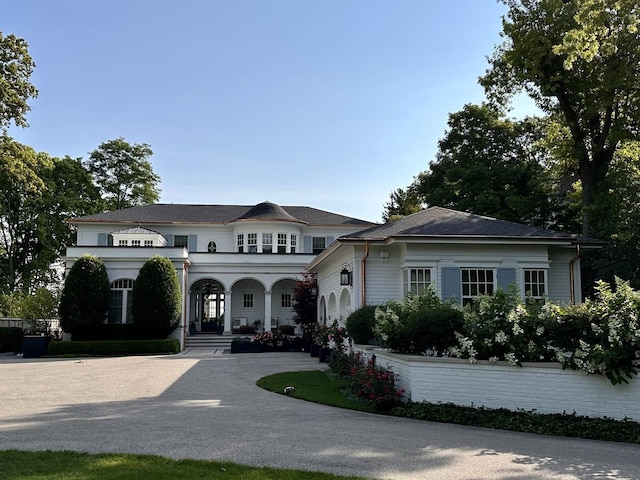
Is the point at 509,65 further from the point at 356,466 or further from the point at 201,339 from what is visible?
the point at 356,466

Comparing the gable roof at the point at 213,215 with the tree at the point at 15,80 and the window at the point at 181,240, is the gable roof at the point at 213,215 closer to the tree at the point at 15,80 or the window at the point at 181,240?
the window at the point at 181,240

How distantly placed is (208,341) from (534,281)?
55.0 ft

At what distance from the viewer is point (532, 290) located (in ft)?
52.2

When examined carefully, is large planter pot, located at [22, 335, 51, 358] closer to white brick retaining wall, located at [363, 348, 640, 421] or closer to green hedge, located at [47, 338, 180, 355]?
green hedge, located at [47, 338, 180, 355]

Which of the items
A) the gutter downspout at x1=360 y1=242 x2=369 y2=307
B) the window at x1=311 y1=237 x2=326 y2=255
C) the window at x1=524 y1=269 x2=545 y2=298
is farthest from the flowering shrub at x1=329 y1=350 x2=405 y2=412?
the window at x1=311 y1=237 x2=326 y2=255

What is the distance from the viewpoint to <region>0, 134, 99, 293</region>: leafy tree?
37.8 m

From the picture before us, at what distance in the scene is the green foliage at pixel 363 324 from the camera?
1414cm

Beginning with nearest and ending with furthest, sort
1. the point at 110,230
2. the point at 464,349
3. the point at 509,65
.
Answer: the point at 464,349
the point at 509,65
the point at 110,230

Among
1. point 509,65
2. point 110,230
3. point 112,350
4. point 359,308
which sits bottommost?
point 112,350

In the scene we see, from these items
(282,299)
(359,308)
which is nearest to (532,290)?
(359,308)

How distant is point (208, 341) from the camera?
90.9 feet

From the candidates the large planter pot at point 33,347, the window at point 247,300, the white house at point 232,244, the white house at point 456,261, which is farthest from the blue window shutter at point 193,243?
the white house at point 456,261

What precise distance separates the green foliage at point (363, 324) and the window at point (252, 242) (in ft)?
59.9

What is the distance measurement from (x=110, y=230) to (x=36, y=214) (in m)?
10.1
